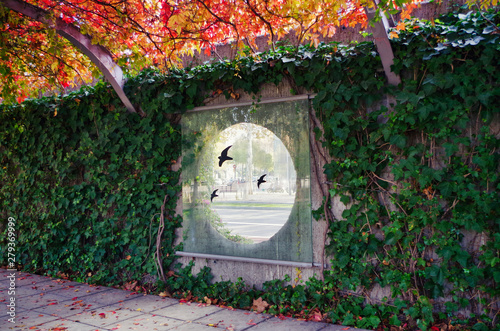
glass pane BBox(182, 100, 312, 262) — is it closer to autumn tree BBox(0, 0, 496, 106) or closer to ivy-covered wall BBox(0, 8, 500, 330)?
ivy-covered wall BBox(0, 8, 500, 330)

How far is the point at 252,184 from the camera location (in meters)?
4.35

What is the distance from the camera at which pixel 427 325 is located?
3.37 metres

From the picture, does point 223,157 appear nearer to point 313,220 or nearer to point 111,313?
point 313,220

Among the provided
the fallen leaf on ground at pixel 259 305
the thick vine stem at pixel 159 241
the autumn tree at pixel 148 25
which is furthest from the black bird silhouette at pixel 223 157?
the fallen leaf on ground at pixel 259 305

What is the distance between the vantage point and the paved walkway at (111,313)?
368 centimetres

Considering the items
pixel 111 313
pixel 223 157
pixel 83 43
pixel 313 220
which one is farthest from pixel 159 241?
pixel 83 43

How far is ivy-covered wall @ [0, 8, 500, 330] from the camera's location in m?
3.29

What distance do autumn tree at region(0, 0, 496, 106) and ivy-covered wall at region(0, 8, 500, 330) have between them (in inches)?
11.2

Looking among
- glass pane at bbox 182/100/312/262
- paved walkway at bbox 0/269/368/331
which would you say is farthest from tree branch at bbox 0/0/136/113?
paved walkway at bbox 0/269/368/331

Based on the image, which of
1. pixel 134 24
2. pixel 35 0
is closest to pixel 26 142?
pixel 35 0

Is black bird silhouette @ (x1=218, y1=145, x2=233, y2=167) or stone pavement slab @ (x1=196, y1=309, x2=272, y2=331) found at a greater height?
black bird silhouette @ (x1=218, y1=145, x2=233, y2=167)

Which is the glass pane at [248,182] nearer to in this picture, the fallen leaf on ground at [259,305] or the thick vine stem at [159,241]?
the thick vine stem at [159,241]

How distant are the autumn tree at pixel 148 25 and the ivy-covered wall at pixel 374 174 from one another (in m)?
0.29

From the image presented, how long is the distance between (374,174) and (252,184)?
51.8 inches
